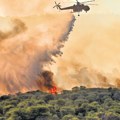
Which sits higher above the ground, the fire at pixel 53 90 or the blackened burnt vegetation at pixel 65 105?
the fire at pixel 53 90

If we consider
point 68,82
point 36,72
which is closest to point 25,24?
point 36,72

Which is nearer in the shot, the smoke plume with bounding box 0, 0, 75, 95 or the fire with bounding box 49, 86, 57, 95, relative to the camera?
the smoke plume with bounding box 0, 0, 75, 95

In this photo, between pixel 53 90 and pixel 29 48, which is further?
pixel 53 90

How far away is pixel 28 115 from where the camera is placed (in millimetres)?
98812

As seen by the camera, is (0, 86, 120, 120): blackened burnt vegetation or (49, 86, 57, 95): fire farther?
(49, 86, 57, 95): fire

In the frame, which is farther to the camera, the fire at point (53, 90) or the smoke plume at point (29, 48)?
the fire at point (53, 90)

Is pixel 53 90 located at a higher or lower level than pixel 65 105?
higher

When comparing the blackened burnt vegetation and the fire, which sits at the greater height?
the fire

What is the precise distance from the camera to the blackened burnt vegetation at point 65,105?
99.1 meters

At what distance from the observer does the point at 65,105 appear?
360 feet

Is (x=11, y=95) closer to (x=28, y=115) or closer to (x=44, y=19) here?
(x=28, y=115)

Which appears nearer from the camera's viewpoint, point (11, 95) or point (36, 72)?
point (36, 72)

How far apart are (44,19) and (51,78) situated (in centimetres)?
1739

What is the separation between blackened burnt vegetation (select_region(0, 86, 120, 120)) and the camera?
9912 centimetres
